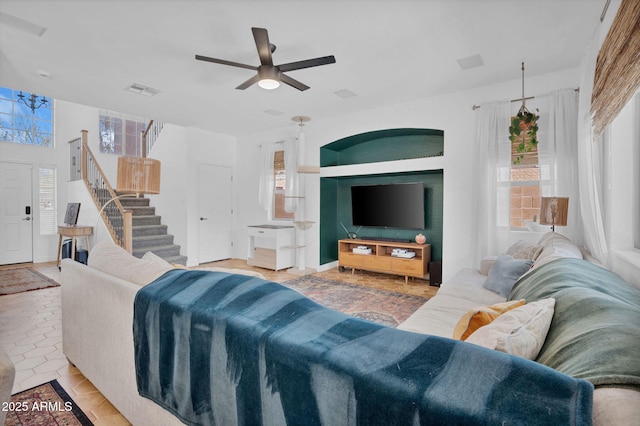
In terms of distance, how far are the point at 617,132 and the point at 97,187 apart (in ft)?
24.9

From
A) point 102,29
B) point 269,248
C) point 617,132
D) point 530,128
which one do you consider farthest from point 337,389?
point 269,248

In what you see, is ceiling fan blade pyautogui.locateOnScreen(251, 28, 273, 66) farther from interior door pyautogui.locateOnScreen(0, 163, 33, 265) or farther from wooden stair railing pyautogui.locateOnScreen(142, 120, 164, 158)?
interior door pyautogui.locateOnScreen(0, 163, 33, 265)

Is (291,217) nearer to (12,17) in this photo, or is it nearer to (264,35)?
(264,35)

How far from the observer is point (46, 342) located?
260 cm

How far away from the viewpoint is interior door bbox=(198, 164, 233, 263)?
244 inches

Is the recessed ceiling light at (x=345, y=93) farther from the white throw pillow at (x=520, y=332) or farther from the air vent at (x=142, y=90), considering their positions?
the white throw pillow at (x=520, y=332)

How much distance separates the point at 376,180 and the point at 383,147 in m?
0.60

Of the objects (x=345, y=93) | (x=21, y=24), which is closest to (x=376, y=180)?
(x=345, y=93)

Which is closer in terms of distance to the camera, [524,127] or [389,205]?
[524,127]

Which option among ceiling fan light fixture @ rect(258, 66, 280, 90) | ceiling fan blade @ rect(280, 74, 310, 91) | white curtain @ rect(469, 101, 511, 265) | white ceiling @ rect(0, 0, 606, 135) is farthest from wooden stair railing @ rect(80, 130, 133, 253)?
white curtain @ rect(469, 101, 511, 265)

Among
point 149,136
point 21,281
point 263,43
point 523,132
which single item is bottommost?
point 21,281

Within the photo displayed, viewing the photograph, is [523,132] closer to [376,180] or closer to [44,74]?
[376,180]

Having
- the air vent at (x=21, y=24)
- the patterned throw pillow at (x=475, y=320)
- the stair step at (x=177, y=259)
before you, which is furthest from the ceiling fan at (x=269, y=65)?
the stair step at (x=177, y=259)

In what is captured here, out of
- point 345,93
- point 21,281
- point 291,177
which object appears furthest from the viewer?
point 291,177
